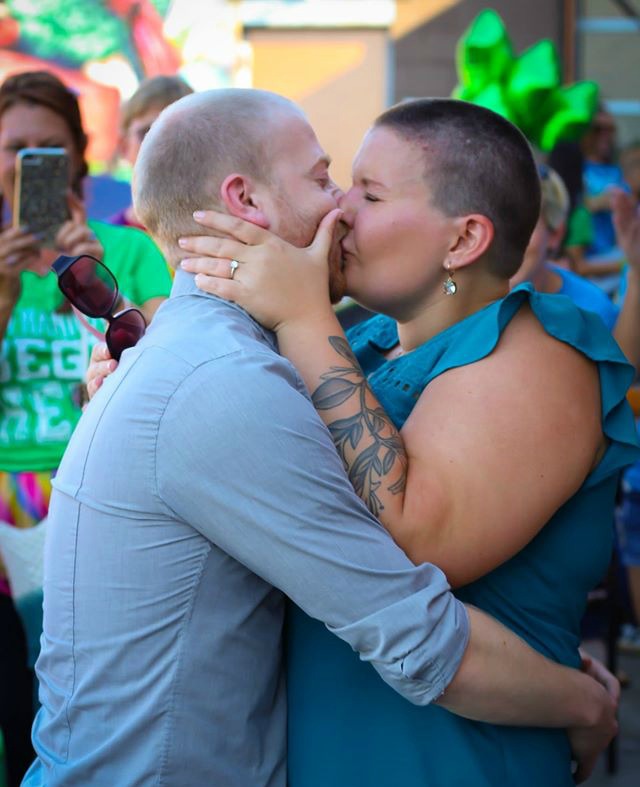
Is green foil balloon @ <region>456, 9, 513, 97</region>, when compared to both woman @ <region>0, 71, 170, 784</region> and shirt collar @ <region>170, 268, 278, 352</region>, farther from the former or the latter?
shirt collar @ <region>170, 268, 278, 352</region>

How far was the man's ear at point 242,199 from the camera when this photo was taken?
171 centimetres

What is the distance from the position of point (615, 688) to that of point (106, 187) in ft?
9.78

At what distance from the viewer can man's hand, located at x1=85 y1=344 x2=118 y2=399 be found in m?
1.91

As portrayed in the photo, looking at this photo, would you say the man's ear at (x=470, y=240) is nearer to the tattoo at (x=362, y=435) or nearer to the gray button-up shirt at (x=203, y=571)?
the tattoo at (x=362, y=435)

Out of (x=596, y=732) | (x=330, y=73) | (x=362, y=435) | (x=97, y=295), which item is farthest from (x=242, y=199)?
(x=330, y=73)

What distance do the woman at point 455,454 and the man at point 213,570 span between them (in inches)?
2.3

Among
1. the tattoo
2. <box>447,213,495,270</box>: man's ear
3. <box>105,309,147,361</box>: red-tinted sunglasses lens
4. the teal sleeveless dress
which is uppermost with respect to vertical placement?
<box>447,213,495,270</box>: man's ear

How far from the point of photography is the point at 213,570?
154 cm

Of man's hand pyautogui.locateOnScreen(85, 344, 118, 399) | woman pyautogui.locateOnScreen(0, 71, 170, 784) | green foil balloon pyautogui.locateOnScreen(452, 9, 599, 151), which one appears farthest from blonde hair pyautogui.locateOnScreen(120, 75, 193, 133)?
man's hand pyautogui.locateOnScreen(85, 344, 118, 399)

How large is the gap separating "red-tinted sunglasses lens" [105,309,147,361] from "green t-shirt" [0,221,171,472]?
4.00 ft

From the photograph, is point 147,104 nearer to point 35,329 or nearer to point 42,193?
point 42,193

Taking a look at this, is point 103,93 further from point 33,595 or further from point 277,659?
point 277,659

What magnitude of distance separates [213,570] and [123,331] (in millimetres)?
527

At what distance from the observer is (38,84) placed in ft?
11.0
